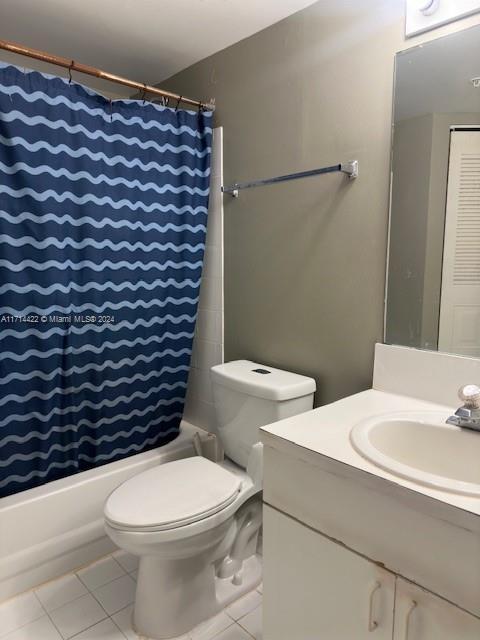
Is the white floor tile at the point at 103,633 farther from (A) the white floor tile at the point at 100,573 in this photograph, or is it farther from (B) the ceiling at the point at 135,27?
(B) the ceiling at the point at 135,27

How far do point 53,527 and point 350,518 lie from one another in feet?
4.08

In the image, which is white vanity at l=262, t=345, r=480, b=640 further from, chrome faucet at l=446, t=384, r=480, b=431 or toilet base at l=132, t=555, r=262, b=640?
toilet base at l=132, t=555, r=262, b=640

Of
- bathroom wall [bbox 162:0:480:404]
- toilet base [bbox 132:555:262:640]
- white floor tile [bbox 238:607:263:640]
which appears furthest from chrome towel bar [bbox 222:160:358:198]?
white floor tile [bbox 238:607:263:640]

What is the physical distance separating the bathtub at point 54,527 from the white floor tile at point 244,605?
0.57m

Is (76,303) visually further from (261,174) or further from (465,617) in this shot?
(465,617)

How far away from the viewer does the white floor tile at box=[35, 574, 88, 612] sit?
5.06 ft

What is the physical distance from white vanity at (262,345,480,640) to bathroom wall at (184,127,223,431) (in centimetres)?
94

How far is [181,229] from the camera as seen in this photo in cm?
194

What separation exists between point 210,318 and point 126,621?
1.23 metres

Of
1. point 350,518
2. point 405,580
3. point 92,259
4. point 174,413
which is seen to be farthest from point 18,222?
point 405,580

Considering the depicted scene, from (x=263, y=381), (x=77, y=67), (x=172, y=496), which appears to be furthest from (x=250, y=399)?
(x=77, y=67)

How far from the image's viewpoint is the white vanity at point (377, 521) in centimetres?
77

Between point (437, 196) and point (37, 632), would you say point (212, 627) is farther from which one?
point (437, 196)

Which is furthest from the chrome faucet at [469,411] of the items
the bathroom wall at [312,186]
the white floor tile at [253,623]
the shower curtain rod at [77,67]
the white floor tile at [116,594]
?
the shower curtain rod at [77,67]
